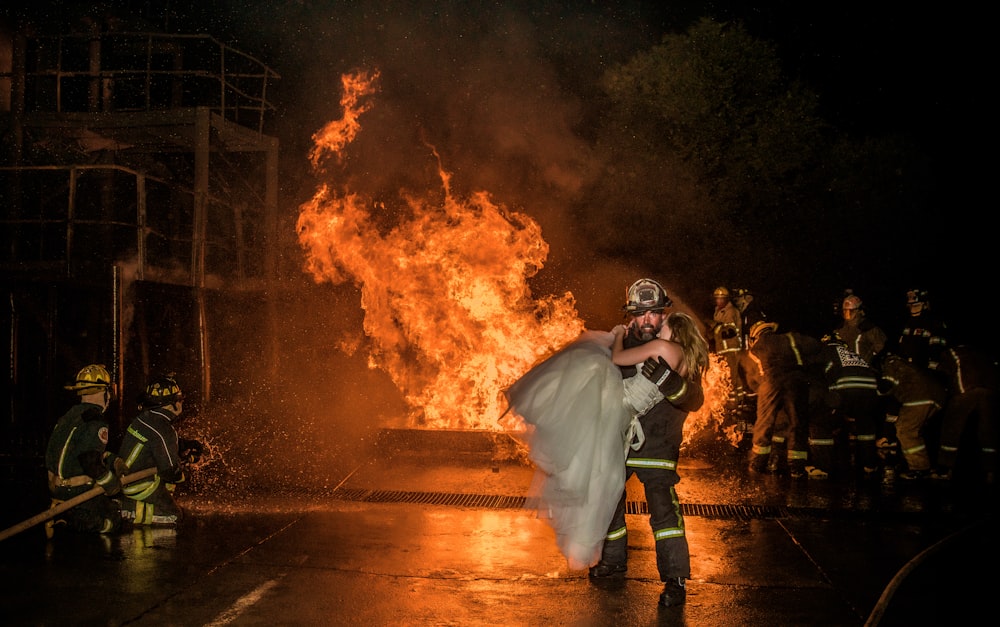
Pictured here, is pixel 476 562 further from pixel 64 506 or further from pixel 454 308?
pixel 454 308

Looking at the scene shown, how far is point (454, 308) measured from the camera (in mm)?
10531

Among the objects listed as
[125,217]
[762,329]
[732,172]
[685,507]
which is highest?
[732,172]

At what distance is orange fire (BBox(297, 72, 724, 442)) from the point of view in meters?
10.2

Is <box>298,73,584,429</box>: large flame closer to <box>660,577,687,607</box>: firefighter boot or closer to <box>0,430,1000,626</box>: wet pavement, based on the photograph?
<box>0,430,1000,626</box>: wet pavement

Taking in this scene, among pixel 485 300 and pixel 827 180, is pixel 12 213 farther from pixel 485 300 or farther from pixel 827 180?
pixel 827 180

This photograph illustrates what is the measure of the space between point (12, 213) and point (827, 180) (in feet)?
44.3

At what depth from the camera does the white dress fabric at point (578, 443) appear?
4746mm

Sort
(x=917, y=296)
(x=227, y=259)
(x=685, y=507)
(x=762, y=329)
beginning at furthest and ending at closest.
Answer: (x=227, y=259), (x=917, y=296), (x=762, y=329), (x=685, y=507)

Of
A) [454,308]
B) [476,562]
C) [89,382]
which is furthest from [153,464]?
[454,308]

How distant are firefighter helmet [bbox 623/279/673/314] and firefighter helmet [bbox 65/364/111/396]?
4.15m

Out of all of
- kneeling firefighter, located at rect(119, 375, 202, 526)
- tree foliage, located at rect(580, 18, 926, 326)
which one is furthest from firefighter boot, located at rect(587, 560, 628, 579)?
tree foliage, located at rect(580, 18, 926, 326)

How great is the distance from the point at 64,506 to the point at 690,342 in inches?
175

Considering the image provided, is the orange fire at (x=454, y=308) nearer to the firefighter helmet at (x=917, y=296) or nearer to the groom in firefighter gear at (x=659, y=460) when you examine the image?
the firefighter helmet at (x=917, y=296)

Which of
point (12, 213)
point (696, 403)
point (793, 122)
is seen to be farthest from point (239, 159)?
point (696, 403)
